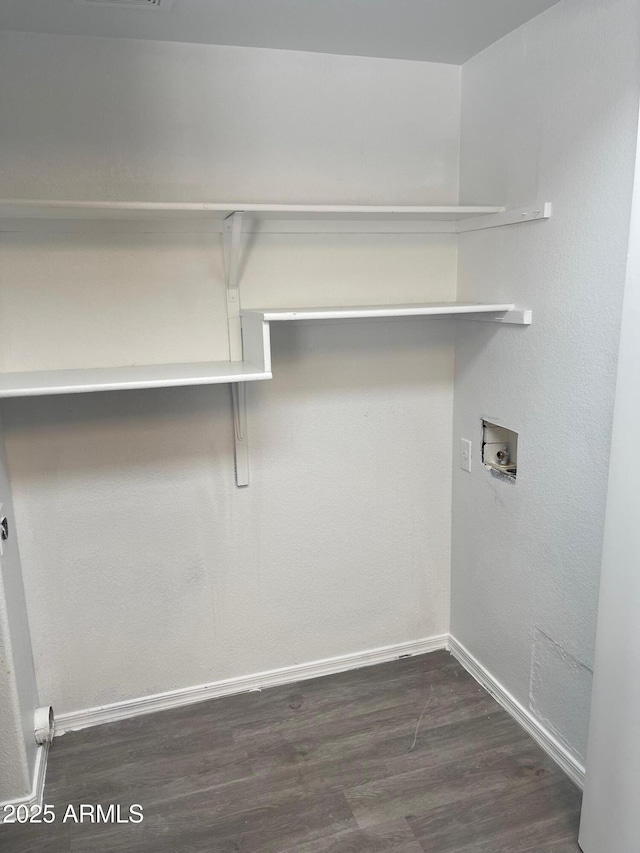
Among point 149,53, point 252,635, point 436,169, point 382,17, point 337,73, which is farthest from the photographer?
point 252,635

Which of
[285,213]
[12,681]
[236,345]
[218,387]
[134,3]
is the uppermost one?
[134,3]

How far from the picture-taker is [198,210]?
5.46 ft

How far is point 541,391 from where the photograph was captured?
1854mm

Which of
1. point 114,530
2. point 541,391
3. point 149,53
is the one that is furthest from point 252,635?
point 149,53

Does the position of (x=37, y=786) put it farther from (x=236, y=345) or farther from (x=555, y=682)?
(x=555, y=682)

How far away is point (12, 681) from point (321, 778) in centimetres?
96

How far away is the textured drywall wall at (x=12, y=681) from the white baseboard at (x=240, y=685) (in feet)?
0.78

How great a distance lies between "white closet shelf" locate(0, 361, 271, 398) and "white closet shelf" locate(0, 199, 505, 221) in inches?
17.4

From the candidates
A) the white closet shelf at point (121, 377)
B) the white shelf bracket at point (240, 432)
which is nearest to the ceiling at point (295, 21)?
the white closet shelf at point (121, 377)

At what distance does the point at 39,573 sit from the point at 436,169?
193 cm

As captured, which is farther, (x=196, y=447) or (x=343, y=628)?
(x=343, y=628)

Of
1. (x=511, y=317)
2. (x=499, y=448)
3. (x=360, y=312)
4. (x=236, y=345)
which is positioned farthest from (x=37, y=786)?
(x=511, y=317)

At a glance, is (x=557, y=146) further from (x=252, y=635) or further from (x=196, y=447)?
(x=252, y=635)

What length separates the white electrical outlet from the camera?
2280 millimetres
